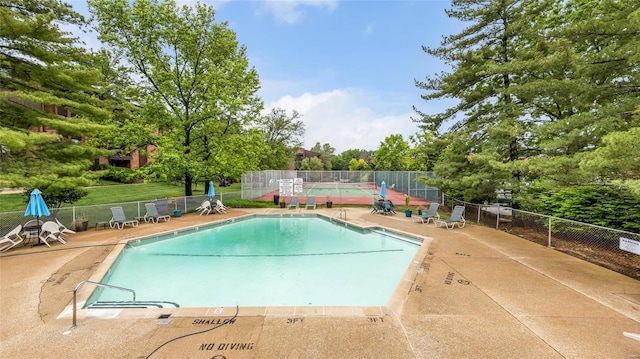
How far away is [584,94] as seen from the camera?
8078 mm

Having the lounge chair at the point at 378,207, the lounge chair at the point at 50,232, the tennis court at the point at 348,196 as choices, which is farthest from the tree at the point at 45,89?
the lounge chair at the point at 378,207

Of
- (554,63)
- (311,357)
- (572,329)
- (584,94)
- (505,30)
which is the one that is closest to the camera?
(311,357)

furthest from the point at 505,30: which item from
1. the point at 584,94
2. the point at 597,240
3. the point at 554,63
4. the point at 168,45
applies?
the point at 168,45

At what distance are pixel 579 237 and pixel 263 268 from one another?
948cm

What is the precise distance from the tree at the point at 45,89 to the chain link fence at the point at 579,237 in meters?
15.9

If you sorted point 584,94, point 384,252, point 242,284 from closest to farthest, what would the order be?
point 242,284 → point 584,94 → point 384,252

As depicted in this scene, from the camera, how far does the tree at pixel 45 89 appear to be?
8.90 m

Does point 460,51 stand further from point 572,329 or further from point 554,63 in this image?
point 572,329

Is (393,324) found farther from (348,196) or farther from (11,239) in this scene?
(348,196)

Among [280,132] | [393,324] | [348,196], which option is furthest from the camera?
[280,132]

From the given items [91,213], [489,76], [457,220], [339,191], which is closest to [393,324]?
[457,220]

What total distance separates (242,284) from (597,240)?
969 cm

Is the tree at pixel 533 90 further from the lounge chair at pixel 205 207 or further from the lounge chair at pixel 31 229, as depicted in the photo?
the lounge chair at pixel 31 229

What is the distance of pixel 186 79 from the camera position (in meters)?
15.9
